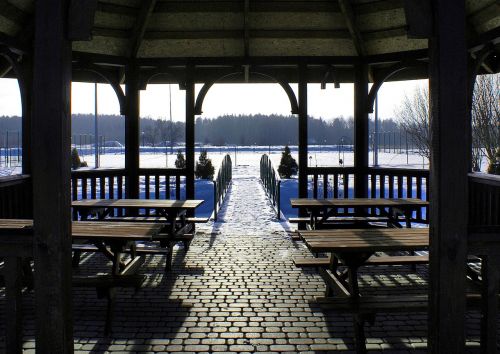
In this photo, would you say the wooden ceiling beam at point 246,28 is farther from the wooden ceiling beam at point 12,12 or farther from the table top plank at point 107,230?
the table top plank at point 107,230

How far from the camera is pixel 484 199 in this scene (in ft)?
19.0

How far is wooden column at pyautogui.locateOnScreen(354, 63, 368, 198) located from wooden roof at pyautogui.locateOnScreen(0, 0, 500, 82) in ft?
0.89

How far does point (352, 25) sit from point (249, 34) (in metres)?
1.58

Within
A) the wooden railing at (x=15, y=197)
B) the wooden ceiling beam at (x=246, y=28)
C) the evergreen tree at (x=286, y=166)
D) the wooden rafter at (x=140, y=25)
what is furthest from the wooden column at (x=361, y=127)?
the evergreen tree at (x=286, y=166)

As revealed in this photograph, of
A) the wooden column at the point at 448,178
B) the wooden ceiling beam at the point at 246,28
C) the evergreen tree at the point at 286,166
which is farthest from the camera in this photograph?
the evergreen tree at the point at 286,166

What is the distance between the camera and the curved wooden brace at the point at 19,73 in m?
5.67

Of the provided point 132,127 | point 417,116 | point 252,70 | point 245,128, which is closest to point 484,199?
point 252,70

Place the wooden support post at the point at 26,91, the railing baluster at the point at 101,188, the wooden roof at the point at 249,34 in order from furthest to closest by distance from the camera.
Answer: the railing baluster at the point at 101,188, the wooden roof at the point at 249,34, the wooden support post at the point at 26,91

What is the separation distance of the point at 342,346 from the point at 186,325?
3.90 feet

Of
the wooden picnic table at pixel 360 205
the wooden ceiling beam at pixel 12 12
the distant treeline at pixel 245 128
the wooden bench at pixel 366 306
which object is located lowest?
the wooden bench at pixel 366 306

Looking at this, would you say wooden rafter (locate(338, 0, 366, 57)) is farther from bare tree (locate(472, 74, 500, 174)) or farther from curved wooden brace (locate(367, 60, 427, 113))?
bare tree (locate(472, 74, 500, 174))

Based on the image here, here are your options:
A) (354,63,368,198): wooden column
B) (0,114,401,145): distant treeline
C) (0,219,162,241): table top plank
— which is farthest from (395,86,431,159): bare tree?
(0,114,401,145): distant treeline

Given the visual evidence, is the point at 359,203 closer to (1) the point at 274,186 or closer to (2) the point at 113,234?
(2) the point at 113,234

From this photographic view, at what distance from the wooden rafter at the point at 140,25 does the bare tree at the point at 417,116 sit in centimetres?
2353
